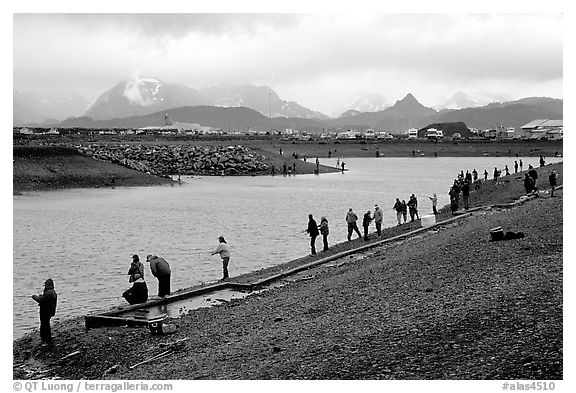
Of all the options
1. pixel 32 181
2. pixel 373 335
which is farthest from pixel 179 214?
pixel 373 335

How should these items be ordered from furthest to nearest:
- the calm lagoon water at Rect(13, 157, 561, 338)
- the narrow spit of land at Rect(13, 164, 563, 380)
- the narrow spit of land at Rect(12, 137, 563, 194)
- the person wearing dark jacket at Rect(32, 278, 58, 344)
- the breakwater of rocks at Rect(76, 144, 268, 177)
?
the breakwater of rocks at Rect(76, 144, 268, 177), the narrow spit of land at Rect(12, 137, 563, 194), the calm lagoon water at Rect(13, 157, 561, 338), the person wearing dark jacket at Rect(32, 278, 58, 344), the narrow spit of land at Rect(13, 164, 563, 380)

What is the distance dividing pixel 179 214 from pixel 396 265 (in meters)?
24.2

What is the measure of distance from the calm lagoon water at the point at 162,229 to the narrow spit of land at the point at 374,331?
3.71 m

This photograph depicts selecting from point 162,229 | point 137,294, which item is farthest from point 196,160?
point 137,294

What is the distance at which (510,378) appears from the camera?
891 cm

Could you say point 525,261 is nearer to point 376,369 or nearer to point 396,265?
point 396,265

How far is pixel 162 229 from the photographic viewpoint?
33531mm

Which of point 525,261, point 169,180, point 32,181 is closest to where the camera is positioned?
point 525,261

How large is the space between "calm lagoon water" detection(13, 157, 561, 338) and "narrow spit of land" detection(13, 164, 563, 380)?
146 inches

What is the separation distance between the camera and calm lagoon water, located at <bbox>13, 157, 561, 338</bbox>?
20.8 metres

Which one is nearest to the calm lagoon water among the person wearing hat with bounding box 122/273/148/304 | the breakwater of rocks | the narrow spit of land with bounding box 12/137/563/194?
the person wearing hat with bounding box 122/273/148/304

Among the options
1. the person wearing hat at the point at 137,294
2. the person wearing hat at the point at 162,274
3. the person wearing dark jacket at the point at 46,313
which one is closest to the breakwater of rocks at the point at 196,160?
the person wearing hat at the point at 162,274

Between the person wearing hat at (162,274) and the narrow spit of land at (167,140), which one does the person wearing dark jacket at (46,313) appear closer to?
the person wearing hat at (162,274)

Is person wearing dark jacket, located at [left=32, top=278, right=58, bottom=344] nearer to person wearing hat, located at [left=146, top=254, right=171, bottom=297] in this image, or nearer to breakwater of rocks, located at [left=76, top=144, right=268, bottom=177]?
person wearing hat, located at [left=146, top=254, right=171, bottom=297]
